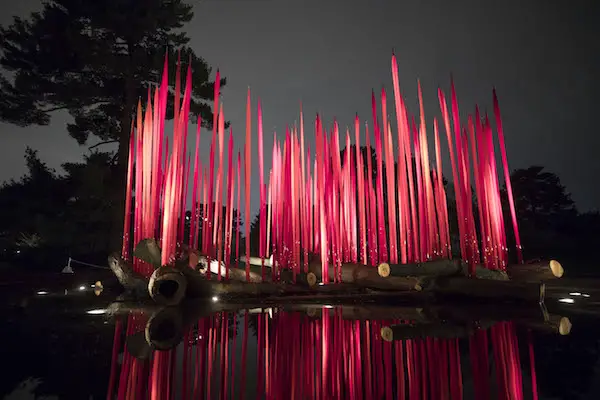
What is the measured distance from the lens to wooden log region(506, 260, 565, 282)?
7043mm

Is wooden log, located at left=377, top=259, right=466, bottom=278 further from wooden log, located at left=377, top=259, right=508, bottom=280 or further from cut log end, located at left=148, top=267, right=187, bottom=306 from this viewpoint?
cut log end, located at left=148, top=267, right=187, bottom=306

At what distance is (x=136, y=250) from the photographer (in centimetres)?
662

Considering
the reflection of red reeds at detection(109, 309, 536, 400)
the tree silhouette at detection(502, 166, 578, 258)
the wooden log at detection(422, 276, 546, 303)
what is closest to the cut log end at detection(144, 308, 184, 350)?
the reflection of red reeds at detection(109, 309, 536, 400)

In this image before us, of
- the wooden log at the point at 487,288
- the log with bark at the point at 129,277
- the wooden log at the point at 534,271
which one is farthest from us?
the log with bark at the point at 129,277

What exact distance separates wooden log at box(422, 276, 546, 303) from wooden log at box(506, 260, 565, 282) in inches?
45.1

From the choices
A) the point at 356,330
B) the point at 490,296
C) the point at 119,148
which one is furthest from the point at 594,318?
the point at 119,148

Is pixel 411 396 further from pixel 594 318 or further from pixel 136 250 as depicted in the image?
pixel 136 250

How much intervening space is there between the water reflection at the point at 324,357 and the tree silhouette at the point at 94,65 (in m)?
10.4

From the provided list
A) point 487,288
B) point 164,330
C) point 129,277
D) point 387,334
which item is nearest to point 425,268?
point 487,288

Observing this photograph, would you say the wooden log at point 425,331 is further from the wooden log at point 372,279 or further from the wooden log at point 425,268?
the wooden log at point 372,279

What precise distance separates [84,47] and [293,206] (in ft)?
36.2

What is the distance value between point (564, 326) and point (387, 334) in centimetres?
193

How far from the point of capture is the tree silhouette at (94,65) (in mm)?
13711

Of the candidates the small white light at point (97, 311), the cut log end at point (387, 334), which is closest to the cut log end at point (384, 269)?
the cut log end at point (387, 334)
